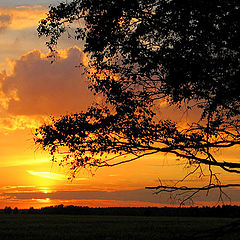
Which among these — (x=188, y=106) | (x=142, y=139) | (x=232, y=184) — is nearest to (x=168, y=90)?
(x=188, y=106)

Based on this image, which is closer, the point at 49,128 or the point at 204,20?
the point at 204,20

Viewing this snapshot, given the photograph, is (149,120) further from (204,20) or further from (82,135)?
(204,20)

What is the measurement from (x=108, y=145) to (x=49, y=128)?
249 cm

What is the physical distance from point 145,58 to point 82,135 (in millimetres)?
3697

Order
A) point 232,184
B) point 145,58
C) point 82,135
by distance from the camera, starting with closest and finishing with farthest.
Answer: point 232,184 < point 145,58 < point 82,135

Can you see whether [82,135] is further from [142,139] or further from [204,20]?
[204,20]

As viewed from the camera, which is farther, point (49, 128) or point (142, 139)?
point (49, 128)

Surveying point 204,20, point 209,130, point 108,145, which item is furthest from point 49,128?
point 204,20

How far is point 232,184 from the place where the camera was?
13.2 metres

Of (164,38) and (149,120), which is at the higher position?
(164,38)

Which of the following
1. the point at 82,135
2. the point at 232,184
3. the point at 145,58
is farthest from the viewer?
the point at 82,135

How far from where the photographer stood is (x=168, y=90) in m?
14.7

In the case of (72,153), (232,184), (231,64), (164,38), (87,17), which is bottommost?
(232,184)

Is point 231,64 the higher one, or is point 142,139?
point 231,64
